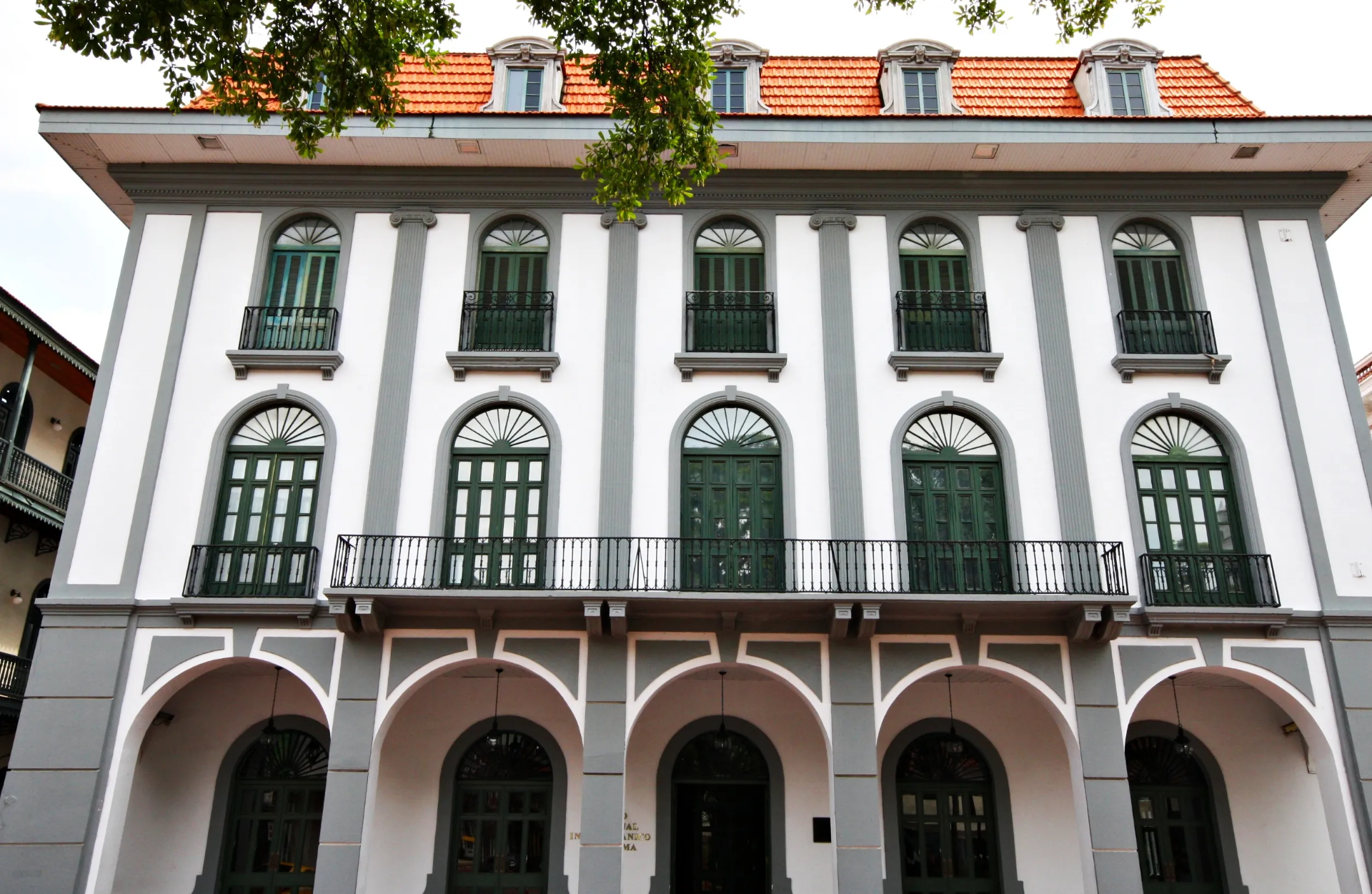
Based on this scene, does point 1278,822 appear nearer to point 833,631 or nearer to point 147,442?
point 833,631

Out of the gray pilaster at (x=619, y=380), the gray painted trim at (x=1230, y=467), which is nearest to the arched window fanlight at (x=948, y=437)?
the gray painted trim at (x=1230, y=467)

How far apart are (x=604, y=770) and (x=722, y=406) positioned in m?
5.46

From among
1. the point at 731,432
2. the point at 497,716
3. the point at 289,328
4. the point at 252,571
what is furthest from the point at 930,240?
the point at 252,571

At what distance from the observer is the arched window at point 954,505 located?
14.6 m

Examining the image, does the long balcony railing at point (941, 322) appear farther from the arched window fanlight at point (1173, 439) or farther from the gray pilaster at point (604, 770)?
the gray pilaster at point (604, 770)

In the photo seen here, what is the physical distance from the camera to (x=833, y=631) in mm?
13992

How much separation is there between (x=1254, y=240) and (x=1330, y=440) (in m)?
3.38

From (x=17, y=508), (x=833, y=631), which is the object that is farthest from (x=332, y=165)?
(x=833, y=631)

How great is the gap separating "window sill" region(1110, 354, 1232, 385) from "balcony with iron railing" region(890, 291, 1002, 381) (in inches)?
72.2

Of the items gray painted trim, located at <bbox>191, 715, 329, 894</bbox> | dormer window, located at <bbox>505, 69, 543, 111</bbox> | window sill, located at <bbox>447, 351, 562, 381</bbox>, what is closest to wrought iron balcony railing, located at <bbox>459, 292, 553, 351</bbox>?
window sill, located at <bbox>447, 351, 562, 381</bbox>

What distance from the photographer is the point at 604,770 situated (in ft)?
44.5

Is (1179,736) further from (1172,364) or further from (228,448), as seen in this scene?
(228,448)

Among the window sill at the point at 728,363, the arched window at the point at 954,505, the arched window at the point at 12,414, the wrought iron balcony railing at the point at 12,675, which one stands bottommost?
the wrought iron balcony railing at the point at 12,675

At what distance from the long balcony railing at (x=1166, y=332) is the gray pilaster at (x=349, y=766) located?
1183 cm
